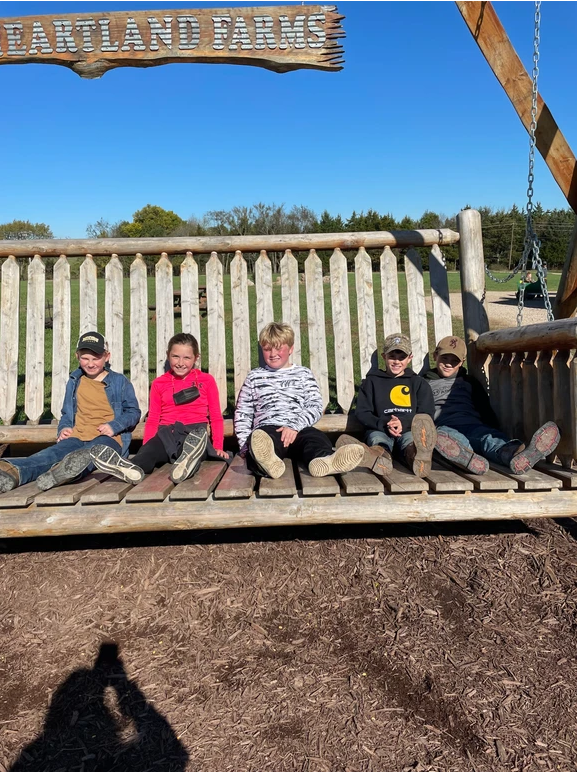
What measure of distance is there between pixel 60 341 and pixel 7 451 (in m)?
0.83

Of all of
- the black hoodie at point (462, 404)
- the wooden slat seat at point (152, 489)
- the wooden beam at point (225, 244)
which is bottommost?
the wooden slat seat at point (152, 489)

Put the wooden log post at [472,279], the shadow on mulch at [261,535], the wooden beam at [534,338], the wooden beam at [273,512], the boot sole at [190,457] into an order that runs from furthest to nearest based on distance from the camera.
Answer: the wooden log post at [472,279] → the shadow on mulch at [261,535] → the boot sole at [190,457] → the wooden beam at [534,338] → the wooden beam at [273,512]

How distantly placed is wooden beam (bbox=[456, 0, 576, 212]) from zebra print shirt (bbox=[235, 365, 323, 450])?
1.93m

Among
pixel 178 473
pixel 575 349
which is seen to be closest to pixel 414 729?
pixel 178 473

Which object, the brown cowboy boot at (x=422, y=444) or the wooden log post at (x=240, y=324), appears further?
the wooden log post at (x=240, y=324)

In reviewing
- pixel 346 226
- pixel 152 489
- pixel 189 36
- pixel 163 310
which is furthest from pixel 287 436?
pixel 346 226

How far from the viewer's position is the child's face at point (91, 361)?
Result: 12.0 feet

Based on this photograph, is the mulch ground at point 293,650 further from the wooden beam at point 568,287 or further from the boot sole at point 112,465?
the wooden beam at point 568,287

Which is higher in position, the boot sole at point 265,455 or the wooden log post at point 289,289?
the wooden log post at point 289,289

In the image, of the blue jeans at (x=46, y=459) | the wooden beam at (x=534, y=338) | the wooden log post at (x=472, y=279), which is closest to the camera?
the wooden beam at (x=534, y=338)

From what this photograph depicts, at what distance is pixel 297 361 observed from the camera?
13.4ft

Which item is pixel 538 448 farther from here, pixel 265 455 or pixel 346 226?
pixel 346 226

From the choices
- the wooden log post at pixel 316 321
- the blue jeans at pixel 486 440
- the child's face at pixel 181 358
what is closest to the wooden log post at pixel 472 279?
the blue jeans at pixel 486 440

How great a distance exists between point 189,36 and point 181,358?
2116mm
